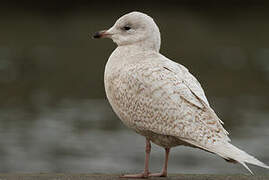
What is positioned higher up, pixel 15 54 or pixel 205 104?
pixel 205 104

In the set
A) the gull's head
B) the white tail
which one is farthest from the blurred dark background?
the white tail

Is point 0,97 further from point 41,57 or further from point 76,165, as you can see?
point 76,165

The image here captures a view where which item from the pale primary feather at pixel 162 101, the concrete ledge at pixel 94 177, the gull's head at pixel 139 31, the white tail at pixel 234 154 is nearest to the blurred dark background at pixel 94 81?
the concrete ledge at pixel 94 177

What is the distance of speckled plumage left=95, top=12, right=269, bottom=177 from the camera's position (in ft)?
18.1

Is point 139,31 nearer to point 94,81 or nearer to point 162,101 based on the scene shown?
point 162,101

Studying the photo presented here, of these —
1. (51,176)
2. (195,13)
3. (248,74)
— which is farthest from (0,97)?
(195,13)

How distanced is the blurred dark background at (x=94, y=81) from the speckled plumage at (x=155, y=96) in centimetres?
524

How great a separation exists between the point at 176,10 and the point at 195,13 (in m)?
1.03

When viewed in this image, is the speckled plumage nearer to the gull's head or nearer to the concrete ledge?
the gull's head

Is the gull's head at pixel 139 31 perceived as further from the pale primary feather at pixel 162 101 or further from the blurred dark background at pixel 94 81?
the blurred dark background at pixel 94 81

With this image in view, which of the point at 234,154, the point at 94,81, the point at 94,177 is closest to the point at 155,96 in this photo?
the point at 234,154

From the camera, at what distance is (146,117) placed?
18.7 feet

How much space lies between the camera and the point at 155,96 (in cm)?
568

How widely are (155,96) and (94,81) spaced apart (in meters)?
11.4
